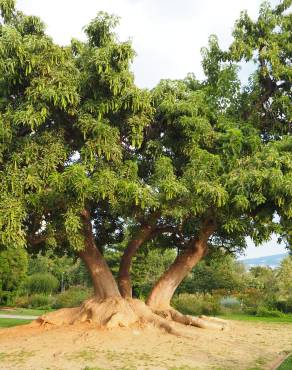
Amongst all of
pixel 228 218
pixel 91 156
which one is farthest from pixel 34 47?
pixel 228 218

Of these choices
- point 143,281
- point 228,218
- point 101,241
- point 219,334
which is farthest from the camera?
point 143,281

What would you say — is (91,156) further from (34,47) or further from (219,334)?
(219,334)

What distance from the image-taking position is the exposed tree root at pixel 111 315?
575 inches

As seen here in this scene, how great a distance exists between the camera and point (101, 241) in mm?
19281

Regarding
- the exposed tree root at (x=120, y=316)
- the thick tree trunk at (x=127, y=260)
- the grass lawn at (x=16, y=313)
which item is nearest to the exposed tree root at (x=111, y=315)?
the exposed tree root at (x=120, y=316)

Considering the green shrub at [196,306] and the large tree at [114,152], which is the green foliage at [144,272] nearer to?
the green shrub at [196,306]

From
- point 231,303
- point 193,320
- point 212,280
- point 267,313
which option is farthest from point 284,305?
point 193,320

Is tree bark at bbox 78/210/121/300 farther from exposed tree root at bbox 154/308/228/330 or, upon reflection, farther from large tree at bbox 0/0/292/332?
exposed tree root at bbox 154/308/228/330

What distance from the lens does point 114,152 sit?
44.9ft

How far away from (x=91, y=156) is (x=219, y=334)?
6894mm

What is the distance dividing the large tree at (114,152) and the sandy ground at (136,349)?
0.92m

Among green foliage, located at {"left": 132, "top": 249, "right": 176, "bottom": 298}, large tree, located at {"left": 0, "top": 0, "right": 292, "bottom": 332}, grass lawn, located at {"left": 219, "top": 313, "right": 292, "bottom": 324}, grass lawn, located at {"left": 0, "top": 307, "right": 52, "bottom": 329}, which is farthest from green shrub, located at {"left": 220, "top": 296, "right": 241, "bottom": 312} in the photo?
large tree, located at {"left": 0, "top": 0, "right": 292, "bottom": 332}

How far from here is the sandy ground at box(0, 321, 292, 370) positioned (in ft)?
34.7

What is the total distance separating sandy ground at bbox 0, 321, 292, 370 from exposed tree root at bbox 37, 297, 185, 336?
32 centimetres
